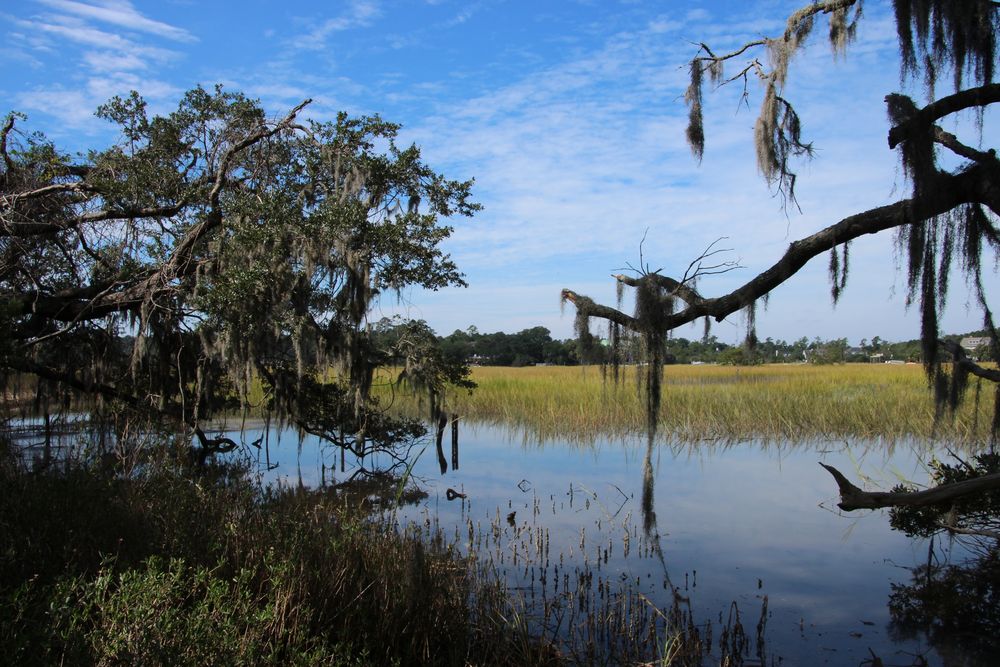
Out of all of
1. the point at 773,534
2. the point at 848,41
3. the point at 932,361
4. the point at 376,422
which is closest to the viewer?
the point at 932,361

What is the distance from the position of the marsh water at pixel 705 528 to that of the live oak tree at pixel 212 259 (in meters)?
2.31

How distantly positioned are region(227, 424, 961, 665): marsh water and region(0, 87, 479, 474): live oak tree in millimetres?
2306

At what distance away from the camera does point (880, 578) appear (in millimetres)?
7633

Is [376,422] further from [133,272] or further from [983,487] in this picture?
[983,487]

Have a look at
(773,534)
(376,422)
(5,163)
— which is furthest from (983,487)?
(5,163)

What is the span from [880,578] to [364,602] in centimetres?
549

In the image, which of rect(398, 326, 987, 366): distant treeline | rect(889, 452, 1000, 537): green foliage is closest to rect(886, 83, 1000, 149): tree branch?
rect(889, 452, 1000, 537): green foliage

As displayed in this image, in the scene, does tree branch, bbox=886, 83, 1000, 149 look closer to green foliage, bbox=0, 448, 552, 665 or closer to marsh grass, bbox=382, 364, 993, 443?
green foliage, bbox=0, 448, 552, 665

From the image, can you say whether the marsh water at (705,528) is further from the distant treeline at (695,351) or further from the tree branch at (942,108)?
the distant treeline at (695,351)

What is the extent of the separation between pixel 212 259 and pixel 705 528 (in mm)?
7053

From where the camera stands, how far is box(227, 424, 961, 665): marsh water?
647 centimetres

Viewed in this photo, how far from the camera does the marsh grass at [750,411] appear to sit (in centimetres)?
1552

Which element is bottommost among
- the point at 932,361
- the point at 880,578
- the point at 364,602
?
the point at 880,578

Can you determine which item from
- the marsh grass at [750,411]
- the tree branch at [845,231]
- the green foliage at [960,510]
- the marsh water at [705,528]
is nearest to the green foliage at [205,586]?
the marsh water at [705,528]
